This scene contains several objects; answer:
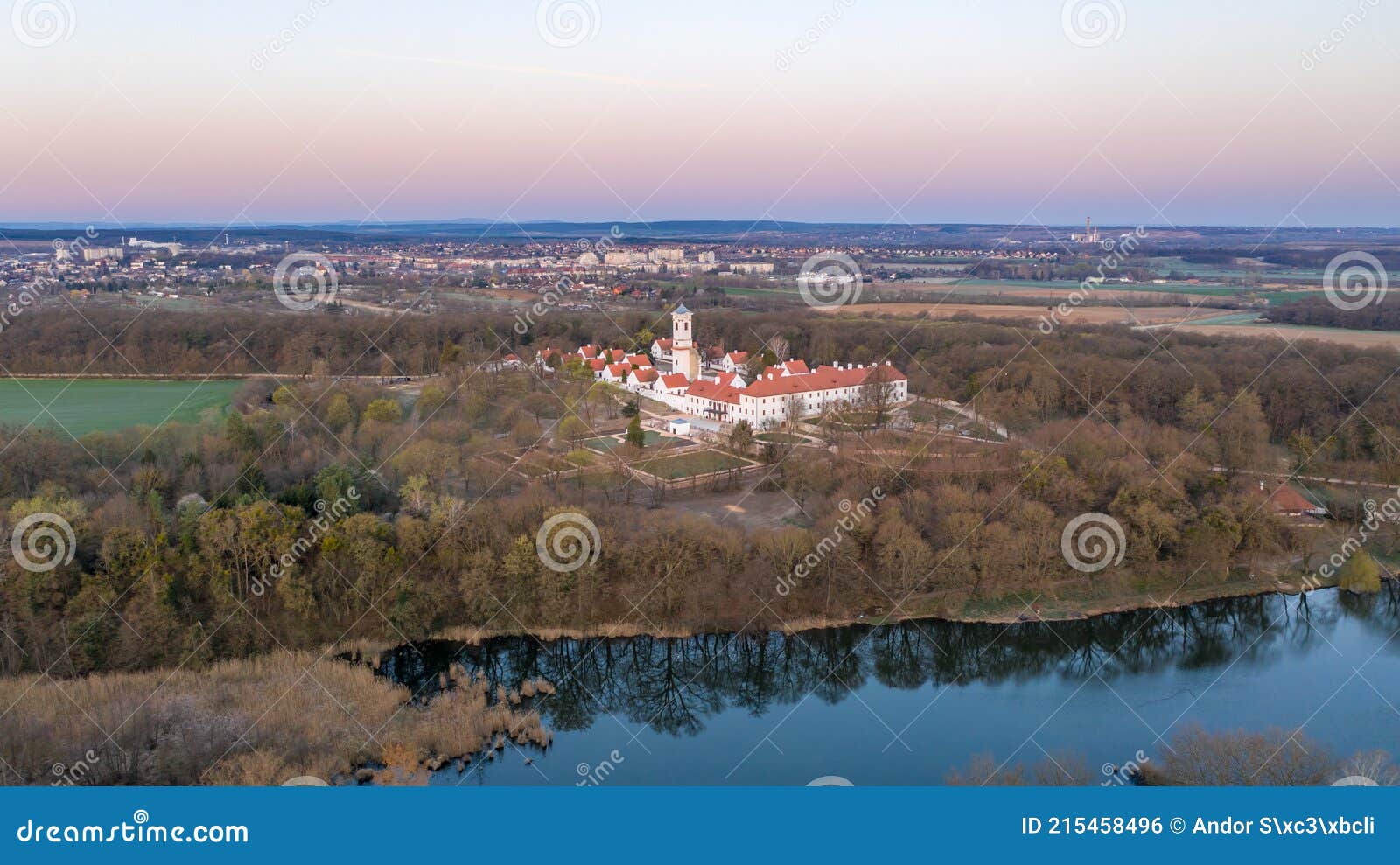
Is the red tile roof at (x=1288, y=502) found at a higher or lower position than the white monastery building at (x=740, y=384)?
lower

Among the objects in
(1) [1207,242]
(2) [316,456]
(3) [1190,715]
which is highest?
(1) [1207,242]

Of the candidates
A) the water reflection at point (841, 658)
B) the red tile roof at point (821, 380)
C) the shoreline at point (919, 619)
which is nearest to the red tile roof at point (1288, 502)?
the shoreline at point (919, 619)

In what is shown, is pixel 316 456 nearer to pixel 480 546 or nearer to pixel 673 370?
pixel 480 546

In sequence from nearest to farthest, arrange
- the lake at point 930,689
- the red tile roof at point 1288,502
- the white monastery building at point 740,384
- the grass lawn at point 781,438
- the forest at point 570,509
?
the lake at point 930,689 < the forest at point 570,509 < the red tile roof at point 1288,502 < the grass lawn at point 781,438 < the white monastery building at point 740,384

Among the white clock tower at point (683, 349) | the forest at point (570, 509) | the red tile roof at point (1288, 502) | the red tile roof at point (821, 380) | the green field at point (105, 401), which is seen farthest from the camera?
the white clock tower at point (683, 349)

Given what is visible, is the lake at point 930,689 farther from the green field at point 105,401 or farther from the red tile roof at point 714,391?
the green field at point 105,401

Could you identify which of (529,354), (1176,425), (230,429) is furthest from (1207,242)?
(230,429)

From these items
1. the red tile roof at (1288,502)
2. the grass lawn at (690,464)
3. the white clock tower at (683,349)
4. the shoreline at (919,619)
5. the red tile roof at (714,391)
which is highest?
the white clock tower at (683,349)
